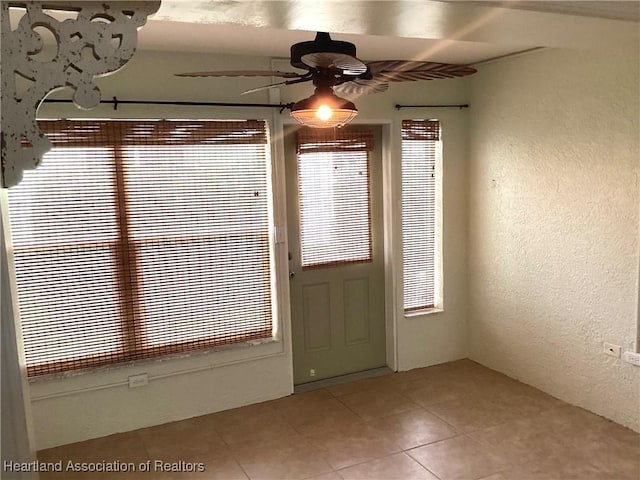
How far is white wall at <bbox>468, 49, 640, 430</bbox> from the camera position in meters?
3.47

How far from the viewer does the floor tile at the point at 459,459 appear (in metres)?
3.12

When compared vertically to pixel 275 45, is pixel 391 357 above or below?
below

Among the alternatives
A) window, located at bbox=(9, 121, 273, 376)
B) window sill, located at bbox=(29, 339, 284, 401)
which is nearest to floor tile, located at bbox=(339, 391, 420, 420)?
window sill, located at bbox=(29, 339, 284, 401)

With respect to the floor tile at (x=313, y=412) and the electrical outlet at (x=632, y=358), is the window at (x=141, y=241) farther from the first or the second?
the electrical outlet at (x=632, y=358)

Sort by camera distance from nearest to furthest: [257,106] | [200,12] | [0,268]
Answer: [0,268], [200,12], [257,106]

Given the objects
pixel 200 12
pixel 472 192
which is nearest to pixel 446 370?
pixel 472 192

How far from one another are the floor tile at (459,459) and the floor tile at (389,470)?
57mm

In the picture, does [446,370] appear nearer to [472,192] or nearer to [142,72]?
[472,192]

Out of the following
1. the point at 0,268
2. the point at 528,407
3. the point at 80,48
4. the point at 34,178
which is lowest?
the point at 528,407

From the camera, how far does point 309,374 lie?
444 cm

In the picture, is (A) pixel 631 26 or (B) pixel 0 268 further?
(A) pixel 631 26

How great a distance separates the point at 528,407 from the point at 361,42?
2.75 meters

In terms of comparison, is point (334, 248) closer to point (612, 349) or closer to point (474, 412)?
point (474, 412)

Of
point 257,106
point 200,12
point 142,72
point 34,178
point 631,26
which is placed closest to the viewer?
point 200,12
